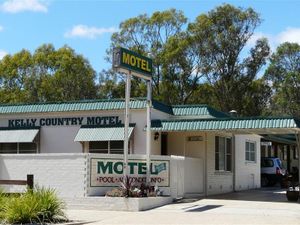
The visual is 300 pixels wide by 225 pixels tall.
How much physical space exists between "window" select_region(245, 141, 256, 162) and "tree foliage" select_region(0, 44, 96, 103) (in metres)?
23.9

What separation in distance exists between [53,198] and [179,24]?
3789cm

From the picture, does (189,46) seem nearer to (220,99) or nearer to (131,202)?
(220,99)

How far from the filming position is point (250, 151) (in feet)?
103

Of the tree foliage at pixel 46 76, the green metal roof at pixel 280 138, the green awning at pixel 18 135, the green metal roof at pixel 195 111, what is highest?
the tree foliage at pixel 46 76

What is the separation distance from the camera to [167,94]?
50.7 m

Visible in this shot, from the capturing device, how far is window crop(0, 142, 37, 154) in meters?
26.9

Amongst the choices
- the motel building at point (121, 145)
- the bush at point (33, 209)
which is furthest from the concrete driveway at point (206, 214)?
the motel building at point (121, 145)

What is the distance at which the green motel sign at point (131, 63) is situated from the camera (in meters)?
18.3

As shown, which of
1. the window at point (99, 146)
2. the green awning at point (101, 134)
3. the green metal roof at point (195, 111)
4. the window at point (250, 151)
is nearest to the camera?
the green awning at point (101, 134)

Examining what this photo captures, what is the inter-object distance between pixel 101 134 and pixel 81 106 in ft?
5.80

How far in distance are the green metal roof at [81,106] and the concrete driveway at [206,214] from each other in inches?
217

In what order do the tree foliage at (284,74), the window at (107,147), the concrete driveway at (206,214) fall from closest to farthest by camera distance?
the concrete driveway at (206,214) < the window at (107,147) < the tree foliage at (284,74)

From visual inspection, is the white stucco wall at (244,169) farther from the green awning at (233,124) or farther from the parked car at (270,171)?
the green awning at (233,124)

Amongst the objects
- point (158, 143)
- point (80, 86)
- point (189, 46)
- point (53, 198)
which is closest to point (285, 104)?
point (189, 46)
